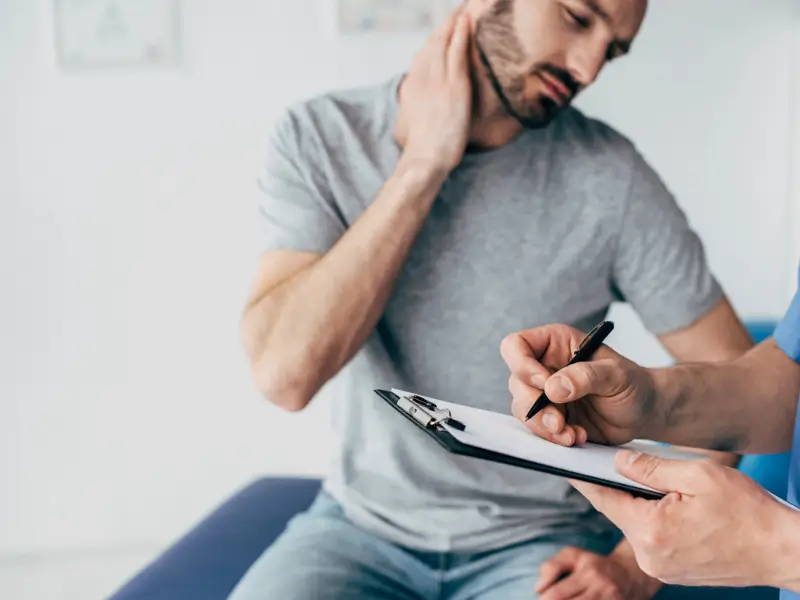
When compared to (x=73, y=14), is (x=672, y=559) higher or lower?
lower

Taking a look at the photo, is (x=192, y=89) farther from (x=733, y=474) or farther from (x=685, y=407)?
(x=733, y=474)

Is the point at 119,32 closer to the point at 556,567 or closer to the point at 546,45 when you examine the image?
the point at 546,45

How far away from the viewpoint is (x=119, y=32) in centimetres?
148

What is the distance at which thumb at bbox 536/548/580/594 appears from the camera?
2.61 ft

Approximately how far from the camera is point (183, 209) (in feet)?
5.02

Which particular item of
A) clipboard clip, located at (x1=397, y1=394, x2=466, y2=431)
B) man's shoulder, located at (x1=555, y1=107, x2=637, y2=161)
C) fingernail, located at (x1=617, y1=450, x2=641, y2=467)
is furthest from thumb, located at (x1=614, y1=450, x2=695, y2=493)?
man's shoulder, located at (x1=555, y1=107, x2=637, y2=161)

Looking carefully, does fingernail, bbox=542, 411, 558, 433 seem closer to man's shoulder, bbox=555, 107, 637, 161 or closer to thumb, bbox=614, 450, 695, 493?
thumb, bbox=614, 450, 695, 493

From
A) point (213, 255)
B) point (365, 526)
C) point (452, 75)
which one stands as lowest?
point (365, 526)

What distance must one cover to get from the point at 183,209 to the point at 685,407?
3.54 ft

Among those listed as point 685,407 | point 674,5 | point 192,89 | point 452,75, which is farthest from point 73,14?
point 685,407

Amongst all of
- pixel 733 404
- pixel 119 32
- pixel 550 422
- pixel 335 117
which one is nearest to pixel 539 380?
pixel 550 422

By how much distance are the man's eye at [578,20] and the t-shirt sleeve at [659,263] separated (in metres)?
0.18

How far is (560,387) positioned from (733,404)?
28 cm

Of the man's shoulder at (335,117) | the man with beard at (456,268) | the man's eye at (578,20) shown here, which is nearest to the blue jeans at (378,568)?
the man with beard at (456,268)
